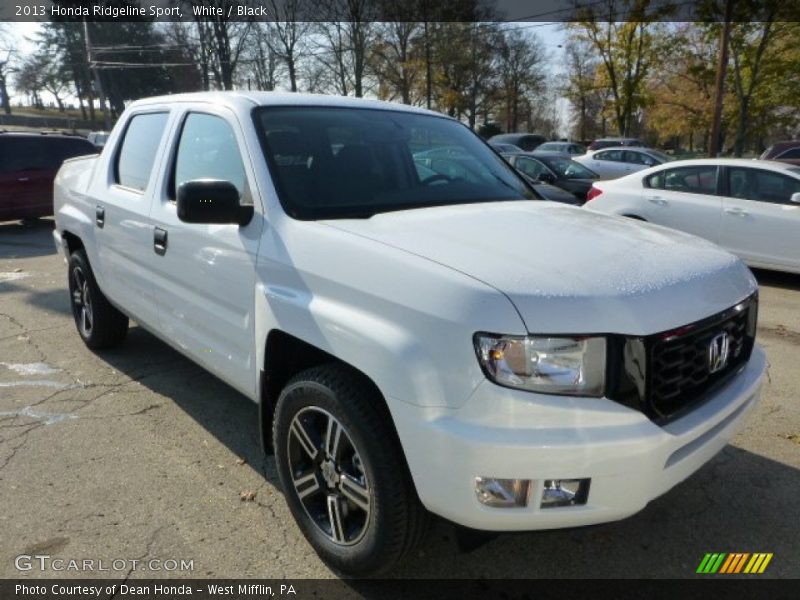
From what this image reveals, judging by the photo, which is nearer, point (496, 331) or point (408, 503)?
point (496, 331)

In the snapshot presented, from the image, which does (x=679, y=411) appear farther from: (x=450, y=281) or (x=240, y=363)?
(x=240, y=363)

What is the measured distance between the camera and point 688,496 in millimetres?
2973

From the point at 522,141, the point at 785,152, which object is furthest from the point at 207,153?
the point at 522,141

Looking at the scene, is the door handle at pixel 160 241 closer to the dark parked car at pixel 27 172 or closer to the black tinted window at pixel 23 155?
the dark parked car at pixel 27 172

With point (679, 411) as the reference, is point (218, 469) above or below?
below

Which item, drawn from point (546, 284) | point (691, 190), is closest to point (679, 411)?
point (546, 284)

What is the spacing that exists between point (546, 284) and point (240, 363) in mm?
1540

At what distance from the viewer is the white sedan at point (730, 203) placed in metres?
7.09

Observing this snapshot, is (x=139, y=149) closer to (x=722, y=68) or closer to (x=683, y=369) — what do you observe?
(x=683, y=369)

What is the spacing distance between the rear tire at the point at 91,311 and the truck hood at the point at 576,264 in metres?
2.99

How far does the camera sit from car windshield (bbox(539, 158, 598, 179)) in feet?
43.7

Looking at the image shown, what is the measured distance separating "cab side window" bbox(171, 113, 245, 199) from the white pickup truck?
0.04ft

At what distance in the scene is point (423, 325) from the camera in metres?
1.92

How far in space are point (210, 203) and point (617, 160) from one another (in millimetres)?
18222
